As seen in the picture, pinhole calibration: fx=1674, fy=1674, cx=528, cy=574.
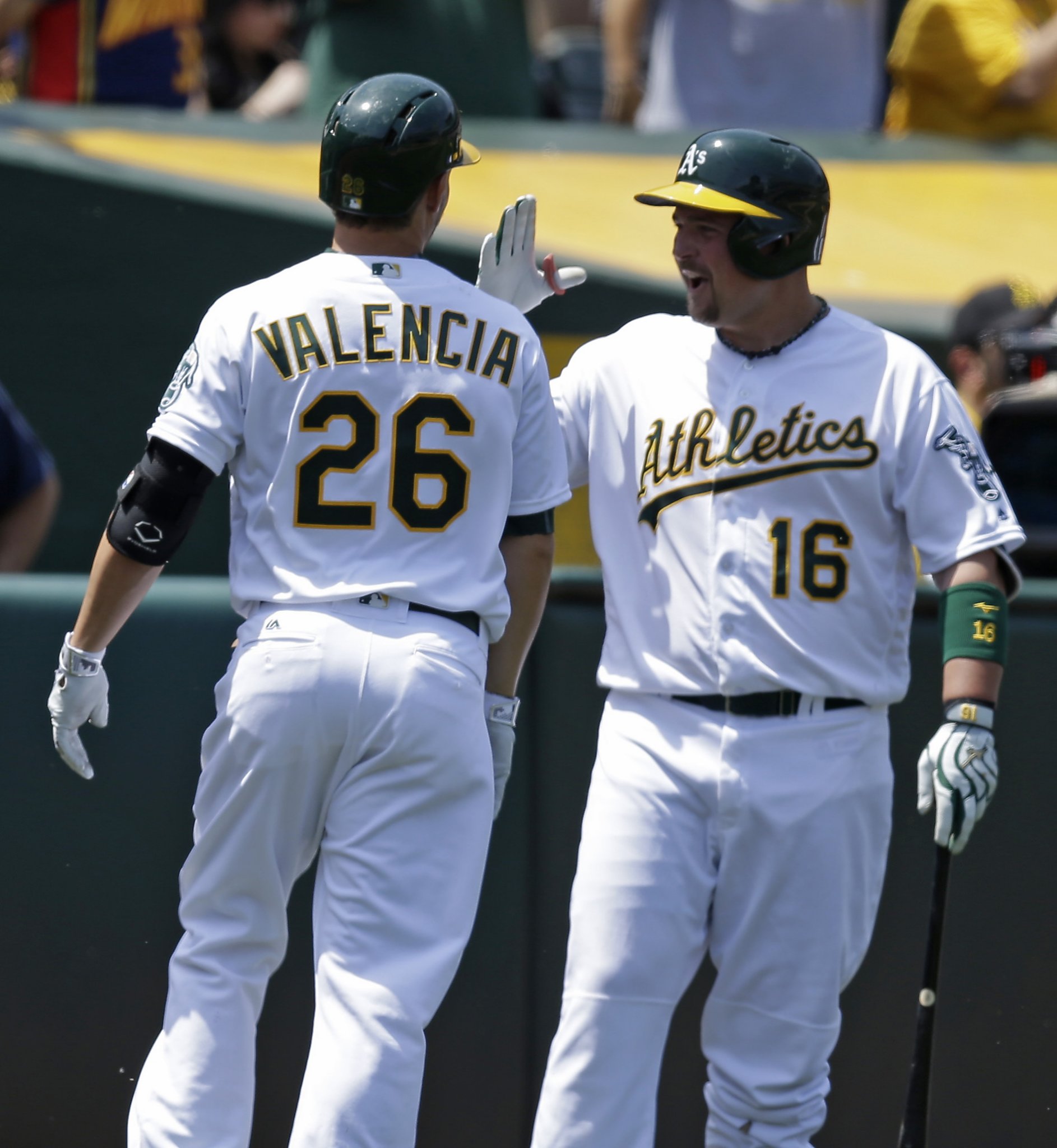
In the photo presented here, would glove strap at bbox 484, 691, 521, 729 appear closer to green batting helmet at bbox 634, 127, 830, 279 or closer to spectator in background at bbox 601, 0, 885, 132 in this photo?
green batting helmet at bbox 634, 127, 830, 279

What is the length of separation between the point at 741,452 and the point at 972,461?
40 centimetres

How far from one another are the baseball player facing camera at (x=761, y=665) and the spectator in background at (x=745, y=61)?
4.11m

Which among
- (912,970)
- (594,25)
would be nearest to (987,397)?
(912,970)

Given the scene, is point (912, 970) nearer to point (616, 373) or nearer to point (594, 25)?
point (616, 373)

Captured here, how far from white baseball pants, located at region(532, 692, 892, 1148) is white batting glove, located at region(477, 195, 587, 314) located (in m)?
0.92

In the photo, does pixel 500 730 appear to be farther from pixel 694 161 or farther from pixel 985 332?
pixel 985 332

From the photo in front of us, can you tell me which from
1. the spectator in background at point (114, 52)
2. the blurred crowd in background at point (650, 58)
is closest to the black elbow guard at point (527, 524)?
the blurred crowd in background at point (650, 58)

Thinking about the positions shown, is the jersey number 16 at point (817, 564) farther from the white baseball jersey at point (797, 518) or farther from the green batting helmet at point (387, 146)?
the green batting helmet at point (387, 146)

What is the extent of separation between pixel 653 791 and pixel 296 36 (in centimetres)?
663

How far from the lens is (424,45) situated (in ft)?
23.4

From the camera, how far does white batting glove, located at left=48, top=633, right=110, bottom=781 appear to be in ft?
9.39

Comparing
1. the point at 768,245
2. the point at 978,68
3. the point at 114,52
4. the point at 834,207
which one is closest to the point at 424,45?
the point at 114,52

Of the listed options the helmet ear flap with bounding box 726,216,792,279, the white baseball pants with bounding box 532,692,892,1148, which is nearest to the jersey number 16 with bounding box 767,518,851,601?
the white baseball pants with bounding box 532,692,892,1148

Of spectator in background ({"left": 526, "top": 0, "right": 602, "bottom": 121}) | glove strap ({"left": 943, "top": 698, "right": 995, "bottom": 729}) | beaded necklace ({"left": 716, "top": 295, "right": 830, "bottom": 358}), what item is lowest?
glove strap ({"left": 943, "top": 698, "right": 995, "bottom": 729})
